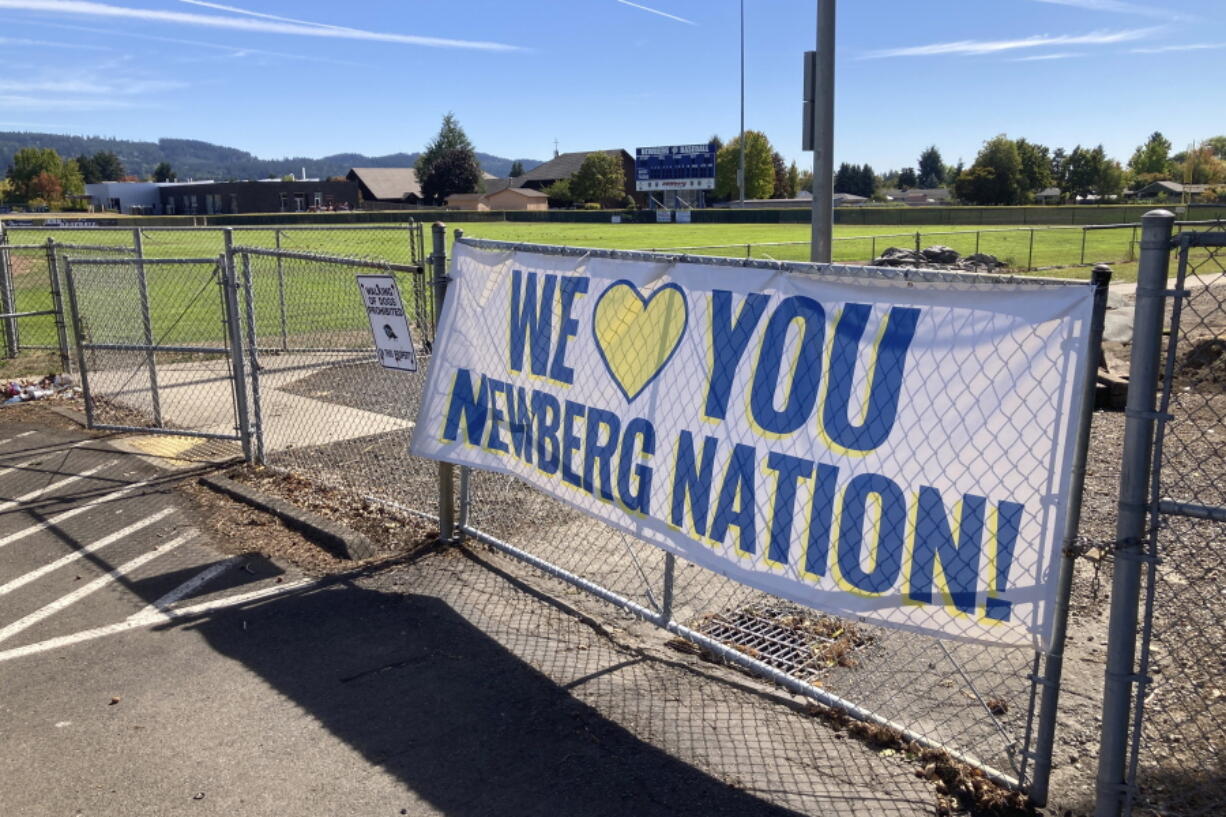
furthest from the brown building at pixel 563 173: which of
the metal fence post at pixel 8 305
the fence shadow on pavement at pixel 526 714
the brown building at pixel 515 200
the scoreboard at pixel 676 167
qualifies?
the fence shadow on pavement at pixel 526 714

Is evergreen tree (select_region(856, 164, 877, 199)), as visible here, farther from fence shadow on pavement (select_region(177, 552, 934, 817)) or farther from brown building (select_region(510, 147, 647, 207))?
fence shadow on pavement (select_region(177, 552, 934, 817))

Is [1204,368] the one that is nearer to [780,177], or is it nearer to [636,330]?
[636,330]

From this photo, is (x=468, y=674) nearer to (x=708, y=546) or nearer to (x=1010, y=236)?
(x=708, y=546)

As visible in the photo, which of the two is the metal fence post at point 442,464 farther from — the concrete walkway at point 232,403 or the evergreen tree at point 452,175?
the evergreen tree at point 452,175

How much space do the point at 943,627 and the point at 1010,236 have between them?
47.1 metres

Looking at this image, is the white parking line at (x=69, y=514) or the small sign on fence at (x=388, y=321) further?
the white parking line at (x=69, y=514)

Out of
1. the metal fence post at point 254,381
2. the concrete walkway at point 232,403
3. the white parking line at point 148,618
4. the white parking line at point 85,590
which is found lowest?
the white parking line at point 148,618

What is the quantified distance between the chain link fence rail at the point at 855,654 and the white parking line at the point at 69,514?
3115 millimetres

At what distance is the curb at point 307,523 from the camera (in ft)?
21.8

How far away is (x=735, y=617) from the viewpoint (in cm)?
544

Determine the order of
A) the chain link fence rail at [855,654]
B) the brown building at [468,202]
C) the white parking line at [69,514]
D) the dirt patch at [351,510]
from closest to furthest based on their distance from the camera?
the chain link fence rail at [855,654] → the dirt patch at [351,510] → the white parking line at [69,514] → the brown building at [468,202]

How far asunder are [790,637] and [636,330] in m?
1.77

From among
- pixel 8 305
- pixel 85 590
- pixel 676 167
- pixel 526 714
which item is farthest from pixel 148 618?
pixel 676 167

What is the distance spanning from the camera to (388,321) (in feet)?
21.8
